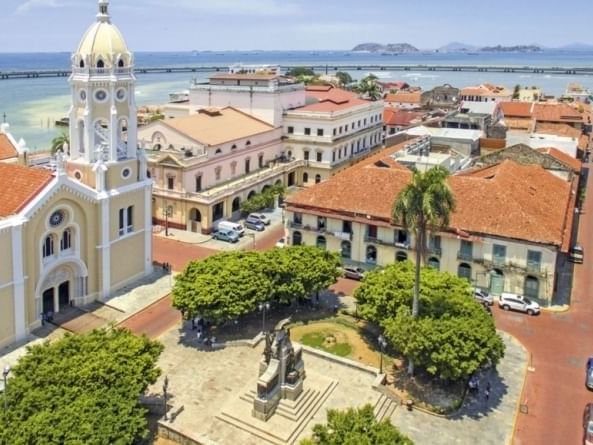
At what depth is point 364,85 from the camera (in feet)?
516

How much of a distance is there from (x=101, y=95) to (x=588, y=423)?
37800mm

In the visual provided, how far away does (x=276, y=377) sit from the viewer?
31.5m

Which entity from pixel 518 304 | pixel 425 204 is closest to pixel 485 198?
pixel 518 304

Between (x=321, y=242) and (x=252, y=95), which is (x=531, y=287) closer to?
(x=321, y=242)

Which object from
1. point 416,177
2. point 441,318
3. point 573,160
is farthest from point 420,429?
point 573,160

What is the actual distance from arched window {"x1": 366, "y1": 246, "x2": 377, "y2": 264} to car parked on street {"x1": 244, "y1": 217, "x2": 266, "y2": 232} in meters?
16.0

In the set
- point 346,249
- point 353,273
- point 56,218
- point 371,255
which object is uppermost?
point 56,218

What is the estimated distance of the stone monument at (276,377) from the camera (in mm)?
30656

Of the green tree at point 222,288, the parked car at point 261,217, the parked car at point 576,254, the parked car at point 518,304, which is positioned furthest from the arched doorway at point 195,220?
the parked car at point 576,254

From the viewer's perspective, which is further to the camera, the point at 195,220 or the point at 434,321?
the point at 195,220

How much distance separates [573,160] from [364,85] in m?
89.3

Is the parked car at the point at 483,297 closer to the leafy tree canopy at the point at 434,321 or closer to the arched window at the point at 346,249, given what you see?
the leafy tree canopy at the point at 434,321

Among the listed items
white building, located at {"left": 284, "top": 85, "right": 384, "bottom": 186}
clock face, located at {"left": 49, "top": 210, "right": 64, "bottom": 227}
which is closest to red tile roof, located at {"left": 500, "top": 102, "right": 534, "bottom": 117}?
white building, located at {"left": 284, "top": 85, "right": 384, "bottom": 186}

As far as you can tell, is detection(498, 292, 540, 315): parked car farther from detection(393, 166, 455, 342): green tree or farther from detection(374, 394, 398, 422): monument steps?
detection(374, 394, 398, 422): monument steps
